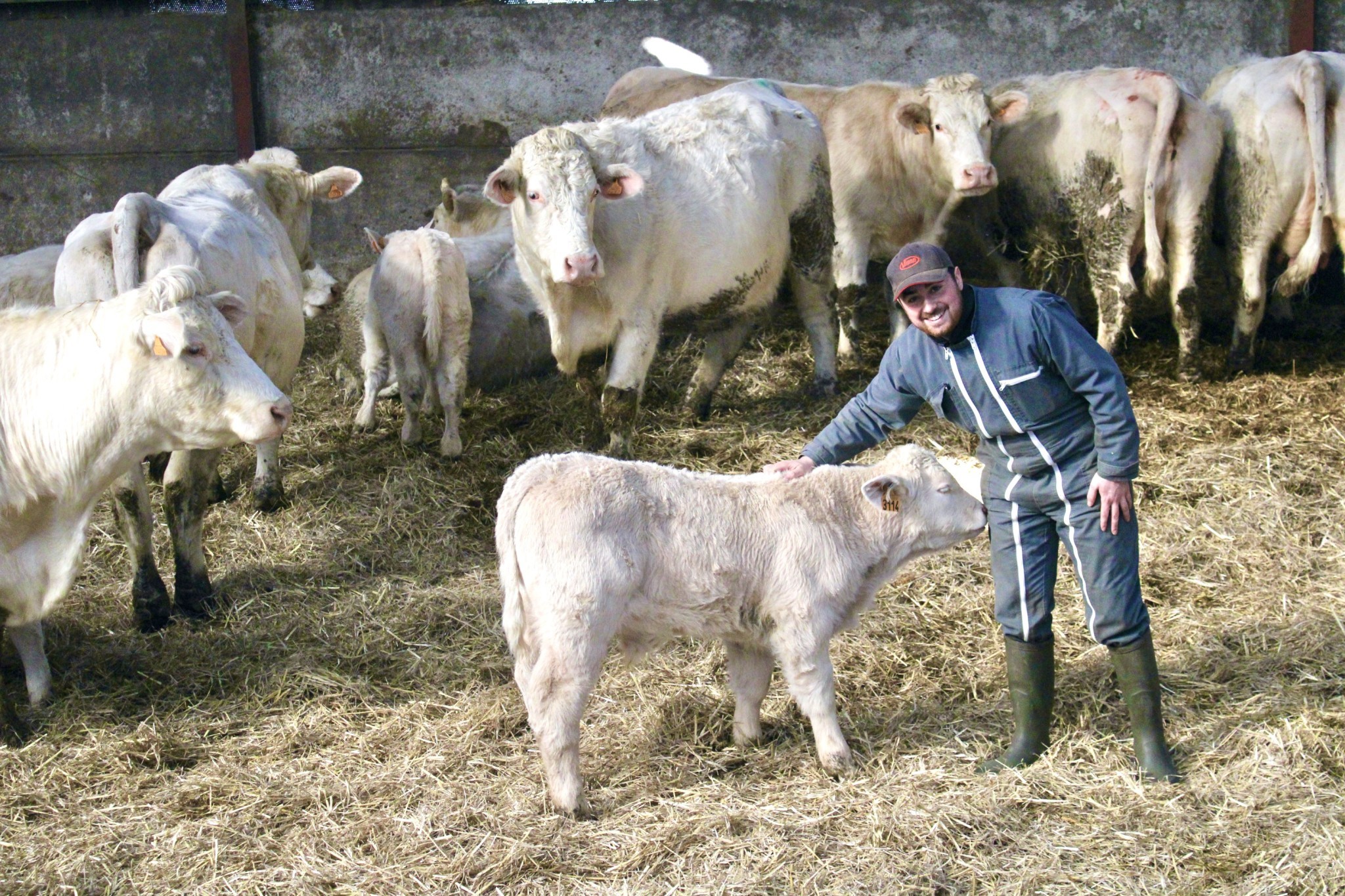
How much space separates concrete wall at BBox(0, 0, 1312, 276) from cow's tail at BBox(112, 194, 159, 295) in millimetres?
4747

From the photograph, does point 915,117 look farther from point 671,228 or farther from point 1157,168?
point 671,228

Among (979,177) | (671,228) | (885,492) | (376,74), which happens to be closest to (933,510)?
(885,492)

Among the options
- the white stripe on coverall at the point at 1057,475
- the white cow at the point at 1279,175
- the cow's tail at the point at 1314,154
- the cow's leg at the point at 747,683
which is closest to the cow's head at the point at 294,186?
the cow's leg at the point at 747,683

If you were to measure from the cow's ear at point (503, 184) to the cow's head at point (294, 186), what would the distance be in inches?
55.0

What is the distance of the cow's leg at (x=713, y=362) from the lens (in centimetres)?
841

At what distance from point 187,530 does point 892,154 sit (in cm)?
551

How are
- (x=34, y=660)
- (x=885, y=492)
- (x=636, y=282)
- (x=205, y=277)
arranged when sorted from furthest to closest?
1. (x=636, y=282)
2. (x=205, y=277)
3. (x=34, y=660)
4. (x=885, y=492)

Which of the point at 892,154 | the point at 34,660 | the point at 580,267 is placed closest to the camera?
the point at 34,660

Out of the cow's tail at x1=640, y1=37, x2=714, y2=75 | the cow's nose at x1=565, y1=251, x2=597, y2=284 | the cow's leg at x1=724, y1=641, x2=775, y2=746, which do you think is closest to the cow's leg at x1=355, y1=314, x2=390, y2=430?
the cow's nose at x1=565, y1=251, x2=597, y2=284

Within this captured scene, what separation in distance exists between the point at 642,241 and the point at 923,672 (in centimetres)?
333

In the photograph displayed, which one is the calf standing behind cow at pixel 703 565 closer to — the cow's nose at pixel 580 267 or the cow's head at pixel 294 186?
the cow's nose at pixel 580 267

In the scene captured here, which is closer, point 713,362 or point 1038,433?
point 1038,433

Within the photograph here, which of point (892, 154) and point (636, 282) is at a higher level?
point (892, 154)

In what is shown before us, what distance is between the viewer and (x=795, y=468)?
14.7 feet
